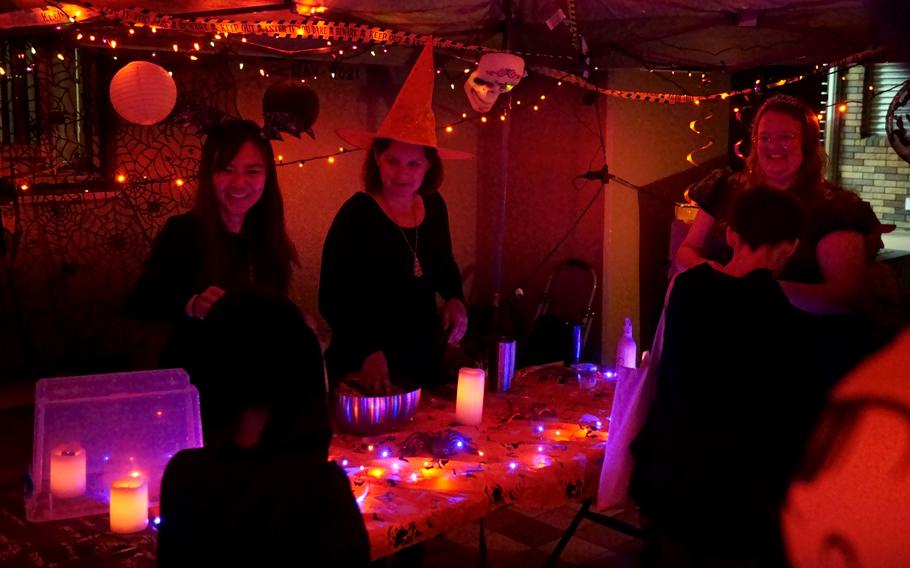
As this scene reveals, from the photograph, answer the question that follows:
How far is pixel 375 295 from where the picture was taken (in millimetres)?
2965

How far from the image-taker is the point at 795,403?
2105 mm

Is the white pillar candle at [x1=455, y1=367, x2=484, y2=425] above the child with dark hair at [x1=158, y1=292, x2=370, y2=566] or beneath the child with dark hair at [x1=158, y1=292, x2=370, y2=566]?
beneath

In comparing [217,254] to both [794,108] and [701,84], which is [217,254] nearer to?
[794,108]

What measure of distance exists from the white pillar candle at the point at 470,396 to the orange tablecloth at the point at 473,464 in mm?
38

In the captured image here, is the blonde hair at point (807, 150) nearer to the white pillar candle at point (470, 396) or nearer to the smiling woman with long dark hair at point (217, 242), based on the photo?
the white pillar candle at point (470, 396)

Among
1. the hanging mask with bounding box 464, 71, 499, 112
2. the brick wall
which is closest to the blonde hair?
→ the hanging mask with bounding box 464, 71, 499, 112

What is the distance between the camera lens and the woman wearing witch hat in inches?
115

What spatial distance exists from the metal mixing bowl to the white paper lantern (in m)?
1.68

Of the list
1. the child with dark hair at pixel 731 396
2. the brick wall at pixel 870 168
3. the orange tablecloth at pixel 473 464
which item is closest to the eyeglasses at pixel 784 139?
the child with dark hair at pixel 731 396

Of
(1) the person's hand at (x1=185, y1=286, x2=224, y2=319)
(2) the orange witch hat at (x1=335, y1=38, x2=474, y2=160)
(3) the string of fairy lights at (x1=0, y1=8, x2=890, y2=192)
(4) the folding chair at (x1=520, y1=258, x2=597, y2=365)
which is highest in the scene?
(3) the string of fairy lights at (x1=0, y1=8, x2=890, y2=192)

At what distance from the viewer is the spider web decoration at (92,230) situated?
179 inches

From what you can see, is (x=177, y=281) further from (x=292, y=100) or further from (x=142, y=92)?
(x=292, y=100)

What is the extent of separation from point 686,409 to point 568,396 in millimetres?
902

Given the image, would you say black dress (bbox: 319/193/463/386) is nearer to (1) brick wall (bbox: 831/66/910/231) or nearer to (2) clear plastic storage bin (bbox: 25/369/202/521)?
(2) clear plastic storage bin (bbox: 25/369/202/521)
